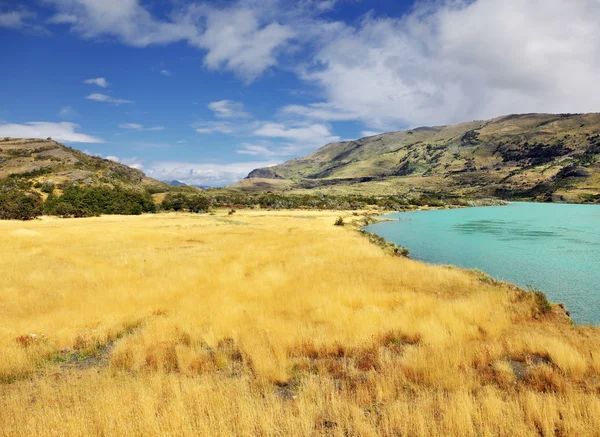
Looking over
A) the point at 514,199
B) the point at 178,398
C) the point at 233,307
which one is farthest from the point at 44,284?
the point at 514,199

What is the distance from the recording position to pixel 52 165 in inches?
5300

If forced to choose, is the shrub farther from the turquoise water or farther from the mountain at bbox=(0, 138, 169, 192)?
the mountain at bbox=(0, 138, 169, 192)

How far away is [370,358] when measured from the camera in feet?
28.8

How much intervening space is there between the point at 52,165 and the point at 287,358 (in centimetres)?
16324

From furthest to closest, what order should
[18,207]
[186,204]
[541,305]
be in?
[186,204]
[18,207]
[541,305]

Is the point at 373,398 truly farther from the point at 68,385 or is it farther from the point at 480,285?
the point at 480,285

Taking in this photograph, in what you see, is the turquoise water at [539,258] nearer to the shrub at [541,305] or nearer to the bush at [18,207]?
the shrub at [541,305]

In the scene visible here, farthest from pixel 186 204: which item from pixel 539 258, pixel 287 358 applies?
pixel 287 358

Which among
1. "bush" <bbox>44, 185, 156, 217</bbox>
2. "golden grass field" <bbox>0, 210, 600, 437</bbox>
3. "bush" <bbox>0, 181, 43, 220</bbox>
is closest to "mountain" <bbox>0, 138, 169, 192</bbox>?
"bush" <bbox>44, 185, 156, 217</bbox>

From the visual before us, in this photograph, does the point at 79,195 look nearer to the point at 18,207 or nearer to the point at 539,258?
the point at 18,207

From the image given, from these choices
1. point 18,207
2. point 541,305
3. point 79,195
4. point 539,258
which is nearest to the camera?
point 541,305

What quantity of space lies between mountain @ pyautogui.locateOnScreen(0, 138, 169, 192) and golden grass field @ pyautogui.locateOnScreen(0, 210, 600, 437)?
121 m

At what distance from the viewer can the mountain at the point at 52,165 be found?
118912 mm

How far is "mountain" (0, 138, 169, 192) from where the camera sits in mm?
118912
